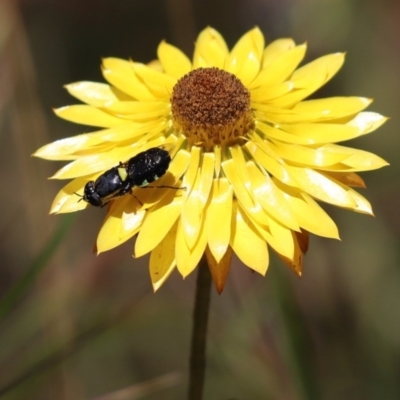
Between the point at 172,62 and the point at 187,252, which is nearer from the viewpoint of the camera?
the point at 187,252

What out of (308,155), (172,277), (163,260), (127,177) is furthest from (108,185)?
(172,277)

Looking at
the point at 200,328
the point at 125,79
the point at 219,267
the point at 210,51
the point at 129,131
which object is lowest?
the point at 200,328

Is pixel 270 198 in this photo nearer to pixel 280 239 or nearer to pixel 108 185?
pixel 280 239

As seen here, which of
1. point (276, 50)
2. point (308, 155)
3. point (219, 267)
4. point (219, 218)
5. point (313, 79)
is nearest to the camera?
point (219, 267)

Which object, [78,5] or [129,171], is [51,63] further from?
[129,171]

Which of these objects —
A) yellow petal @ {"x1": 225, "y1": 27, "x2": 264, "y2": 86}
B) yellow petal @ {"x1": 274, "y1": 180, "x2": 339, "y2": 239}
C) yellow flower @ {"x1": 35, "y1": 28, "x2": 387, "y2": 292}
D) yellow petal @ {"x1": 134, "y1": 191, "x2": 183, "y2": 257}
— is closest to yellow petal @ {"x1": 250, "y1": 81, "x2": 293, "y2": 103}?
yellow flower @ {"x1": 35, "y1": 28, "x2": 387, "y2": 292}

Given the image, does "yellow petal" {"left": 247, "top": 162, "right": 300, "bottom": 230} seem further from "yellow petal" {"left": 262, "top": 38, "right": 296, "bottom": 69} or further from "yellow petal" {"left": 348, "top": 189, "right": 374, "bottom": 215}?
"yellow petal" {"left": 262, "top": 38, "right": 296, "bottom": 69}

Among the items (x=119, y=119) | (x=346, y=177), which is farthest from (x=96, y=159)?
(x=346, y=177)
